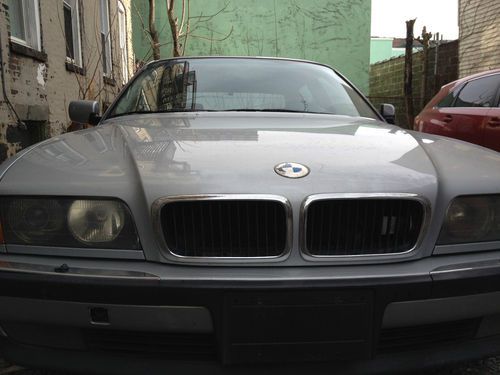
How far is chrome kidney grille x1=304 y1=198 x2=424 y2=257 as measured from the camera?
1.72 metres

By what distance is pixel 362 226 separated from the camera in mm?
1749

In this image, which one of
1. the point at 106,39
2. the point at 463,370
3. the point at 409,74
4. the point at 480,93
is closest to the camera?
the point at 463,370

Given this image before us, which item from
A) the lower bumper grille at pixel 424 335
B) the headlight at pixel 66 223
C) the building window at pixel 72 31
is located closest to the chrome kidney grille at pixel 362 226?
the lower bumper grille at pixel 424 335

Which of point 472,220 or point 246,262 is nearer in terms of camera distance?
point 246,262

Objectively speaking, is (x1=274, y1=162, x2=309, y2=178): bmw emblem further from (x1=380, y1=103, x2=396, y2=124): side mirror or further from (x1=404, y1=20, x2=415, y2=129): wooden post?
(x1=404, y1=20, x2=415, y2=129): wooden post

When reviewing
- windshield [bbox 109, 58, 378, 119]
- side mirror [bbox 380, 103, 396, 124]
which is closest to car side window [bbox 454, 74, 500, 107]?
side mirror [bbox 380, 103, 396, 124]

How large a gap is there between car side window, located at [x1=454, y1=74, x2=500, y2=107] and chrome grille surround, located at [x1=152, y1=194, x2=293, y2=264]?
429 centimetres

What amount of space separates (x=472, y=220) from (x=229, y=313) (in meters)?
0.97

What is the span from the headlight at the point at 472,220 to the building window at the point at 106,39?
968 cm

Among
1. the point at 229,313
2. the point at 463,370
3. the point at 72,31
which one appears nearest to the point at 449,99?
the point at 463,370

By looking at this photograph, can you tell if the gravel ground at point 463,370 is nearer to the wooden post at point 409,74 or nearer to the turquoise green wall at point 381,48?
the wooden post at point 409,74

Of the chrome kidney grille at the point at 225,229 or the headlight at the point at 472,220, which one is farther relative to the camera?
the headlight at the point at 472,220

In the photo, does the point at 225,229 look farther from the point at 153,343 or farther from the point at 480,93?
the point at 480,93

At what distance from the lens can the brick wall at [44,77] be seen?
5.45m
